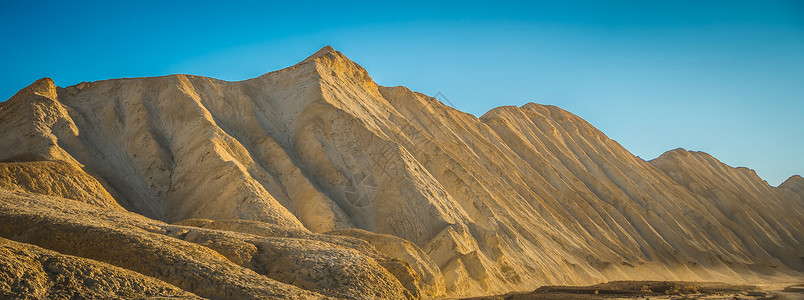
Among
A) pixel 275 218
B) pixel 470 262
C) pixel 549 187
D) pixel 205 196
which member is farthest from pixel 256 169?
pixel 549 187

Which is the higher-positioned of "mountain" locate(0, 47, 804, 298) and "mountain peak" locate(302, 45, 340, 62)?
"mountain peak" locate(302, 45, 340, 62)

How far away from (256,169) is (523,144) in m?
31.9

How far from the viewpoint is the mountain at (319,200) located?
13.9 meters

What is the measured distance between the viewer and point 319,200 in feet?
92.6

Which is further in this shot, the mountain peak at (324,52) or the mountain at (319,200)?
the mountain peak at (324,52)

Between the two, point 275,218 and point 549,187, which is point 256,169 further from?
point 549,187

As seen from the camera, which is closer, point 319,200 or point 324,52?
point 319,200

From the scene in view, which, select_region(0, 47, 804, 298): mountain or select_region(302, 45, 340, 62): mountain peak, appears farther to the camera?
select_region(302, 45, 340, 62): mountain peak

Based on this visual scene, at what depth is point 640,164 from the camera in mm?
68312

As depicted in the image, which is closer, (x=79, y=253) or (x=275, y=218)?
(x=79, y=253)

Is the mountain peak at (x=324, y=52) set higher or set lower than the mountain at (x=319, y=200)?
higher

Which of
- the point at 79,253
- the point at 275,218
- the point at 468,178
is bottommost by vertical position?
the point at 79,253

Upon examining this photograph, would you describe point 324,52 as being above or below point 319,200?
above

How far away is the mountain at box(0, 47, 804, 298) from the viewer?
13.9 m
